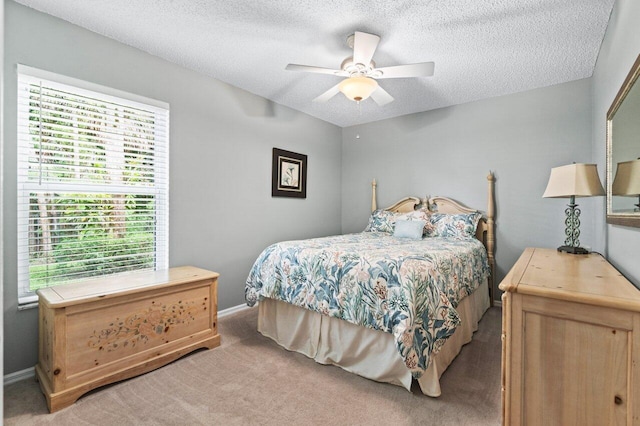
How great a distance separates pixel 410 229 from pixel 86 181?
308 cm

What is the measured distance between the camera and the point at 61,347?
177cm

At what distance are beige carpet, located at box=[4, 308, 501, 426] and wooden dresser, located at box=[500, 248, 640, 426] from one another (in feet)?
1.97

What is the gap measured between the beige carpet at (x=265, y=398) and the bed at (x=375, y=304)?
0.12 meters

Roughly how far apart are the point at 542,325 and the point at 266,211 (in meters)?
3.03

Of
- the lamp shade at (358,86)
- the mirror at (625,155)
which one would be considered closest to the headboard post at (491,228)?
the mirror at (625,155)

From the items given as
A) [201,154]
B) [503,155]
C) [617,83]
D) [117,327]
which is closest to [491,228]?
[503,155]

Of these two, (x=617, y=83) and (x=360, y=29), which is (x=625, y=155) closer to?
(x=617, y=83)

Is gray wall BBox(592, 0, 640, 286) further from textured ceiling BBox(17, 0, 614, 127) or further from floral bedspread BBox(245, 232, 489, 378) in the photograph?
floral bedspread BBox(245, 232, 489, 378)

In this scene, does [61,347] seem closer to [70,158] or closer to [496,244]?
[70,158]

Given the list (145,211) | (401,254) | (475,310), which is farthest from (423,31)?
(145,211)

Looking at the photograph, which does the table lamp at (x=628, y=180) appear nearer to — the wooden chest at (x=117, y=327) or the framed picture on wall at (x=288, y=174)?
the wooden chest at (x=117, y=327)

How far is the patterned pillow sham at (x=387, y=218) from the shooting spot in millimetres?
3771

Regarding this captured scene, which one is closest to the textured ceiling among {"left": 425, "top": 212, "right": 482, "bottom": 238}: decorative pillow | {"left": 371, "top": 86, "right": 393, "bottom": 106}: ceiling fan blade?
{"left": 371, "top": 86, "right": 393, "bottom": 106}: ceiling fan blade

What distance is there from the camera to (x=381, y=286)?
6.56ft
